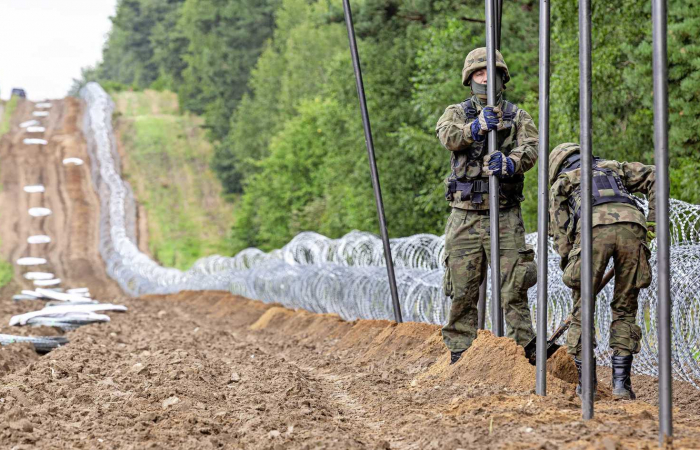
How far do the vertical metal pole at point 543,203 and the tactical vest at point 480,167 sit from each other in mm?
1520

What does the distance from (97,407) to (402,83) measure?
2656 centimetres

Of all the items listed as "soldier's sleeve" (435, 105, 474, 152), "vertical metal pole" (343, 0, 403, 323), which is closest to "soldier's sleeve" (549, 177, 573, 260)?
"soldier's sleeve" (435, 105, 474, 152)

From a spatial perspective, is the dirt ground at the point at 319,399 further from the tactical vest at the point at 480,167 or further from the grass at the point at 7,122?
the grass at the point at 7,122

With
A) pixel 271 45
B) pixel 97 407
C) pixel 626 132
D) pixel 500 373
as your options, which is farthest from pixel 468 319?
pixel 271 45

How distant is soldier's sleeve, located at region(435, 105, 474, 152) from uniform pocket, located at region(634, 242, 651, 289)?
165 cm

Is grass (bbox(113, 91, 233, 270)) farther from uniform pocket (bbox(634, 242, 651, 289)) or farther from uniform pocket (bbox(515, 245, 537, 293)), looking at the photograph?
uniform pocket (bbox(634, 242, 651, 289))

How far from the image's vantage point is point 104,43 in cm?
15275

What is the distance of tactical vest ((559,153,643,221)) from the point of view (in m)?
7.07

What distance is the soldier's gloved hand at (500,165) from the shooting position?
25.5ft

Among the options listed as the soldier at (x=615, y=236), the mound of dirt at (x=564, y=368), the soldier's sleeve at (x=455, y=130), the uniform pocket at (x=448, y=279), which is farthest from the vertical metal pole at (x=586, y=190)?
the uniform pocket at (x=448, y=279)

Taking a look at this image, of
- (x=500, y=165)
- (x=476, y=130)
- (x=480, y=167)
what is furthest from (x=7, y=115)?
(x=500, y=165)

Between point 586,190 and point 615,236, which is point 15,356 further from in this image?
point 586,190

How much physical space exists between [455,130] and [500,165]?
0.51 m

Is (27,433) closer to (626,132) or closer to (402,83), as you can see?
(626,132)
